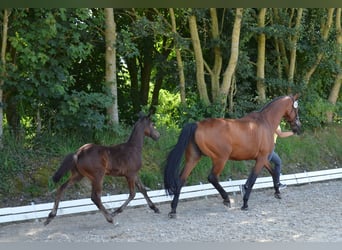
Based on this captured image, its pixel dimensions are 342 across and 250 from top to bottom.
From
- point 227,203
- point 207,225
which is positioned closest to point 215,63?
point 227,203

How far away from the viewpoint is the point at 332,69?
1424 cm

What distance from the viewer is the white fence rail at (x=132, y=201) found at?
660cm

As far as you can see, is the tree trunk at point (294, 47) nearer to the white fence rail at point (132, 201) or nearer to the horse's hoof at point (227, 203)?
the white fence rail at point (132, 201)

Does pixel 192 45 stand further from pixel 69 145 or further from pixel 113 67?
pixel 69 145

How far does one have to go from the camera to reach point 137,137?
6.71 meters

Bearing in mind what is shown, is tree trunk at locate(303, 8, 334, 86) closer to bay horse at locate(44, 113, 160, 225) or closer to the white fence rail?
the white fence rail

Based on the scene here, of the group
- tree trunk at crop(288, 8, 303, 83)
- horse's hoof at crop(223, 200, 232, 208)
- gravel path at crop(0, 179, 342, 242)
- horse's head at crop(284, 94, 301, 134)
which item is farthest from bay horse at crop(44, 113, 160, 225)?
tree trunk at crop(288, 8, 303, 83)

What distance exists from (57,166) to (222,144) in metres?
3.19

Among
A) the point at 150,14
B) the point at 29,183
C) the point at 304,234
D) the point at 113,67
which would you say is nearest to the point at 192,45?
the point at 150,14

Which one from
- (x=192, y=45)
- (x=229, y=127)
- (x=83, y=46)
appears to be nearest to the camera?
(x=229, y=127)

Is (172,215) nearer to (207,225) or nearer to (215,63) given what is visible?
(207,225)

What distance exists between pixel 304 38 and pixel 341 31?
1.33 metres

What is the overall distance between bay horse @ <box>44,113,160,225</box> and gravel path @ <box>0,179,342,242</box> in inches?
15.0

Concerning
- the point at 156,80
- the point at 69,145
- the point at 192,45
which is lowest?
the point at 69,145
